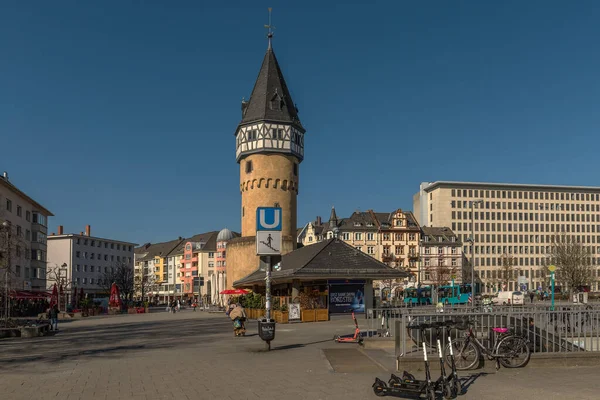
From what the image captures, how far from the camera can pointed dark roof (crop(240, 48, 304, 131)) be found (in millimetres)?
Answer: 61062

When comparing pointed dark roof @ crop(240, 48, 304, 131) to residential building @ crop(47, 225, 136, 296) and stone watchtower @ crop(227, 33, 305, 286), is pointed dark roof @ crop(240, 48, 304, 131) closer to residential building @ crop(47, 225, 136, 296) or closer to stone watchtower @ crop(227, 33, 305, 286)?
stone watchtower @ crop(227, 33, 305, 286)

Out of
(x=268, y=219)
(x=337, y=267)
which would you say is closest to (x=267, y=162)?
(x=337, y=267)

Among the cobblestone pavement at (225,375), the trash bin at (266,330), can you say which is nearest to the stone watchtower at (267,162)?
the cobblestone pavement at (225,375)

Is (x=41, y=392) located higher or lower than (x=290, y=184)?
lower

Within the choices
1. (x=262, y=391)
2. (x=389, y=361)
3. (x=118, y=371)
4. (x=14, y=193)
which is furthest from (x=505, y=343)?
(x=14, y=193)

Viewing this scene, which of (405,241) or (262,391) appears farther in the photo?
(405,241)

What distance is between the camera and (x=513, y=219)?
14338 centimetres

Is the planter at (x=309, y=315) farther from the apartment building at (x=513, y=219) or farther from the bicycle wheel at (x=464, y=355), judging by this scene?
the apartment building at (x=513, y=219)

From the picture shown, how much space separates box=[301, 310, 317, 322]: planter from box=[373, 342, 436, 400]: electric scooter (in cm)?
2605

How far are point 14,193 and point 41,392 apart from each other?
72.9 metres

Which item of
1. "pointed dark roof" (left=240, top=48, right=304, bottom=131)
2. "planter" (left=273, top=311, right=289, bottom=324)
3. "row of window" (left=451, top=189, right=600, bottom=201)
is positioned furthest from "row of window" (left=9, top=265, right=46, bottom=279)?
"row of window" (left=451, top=189, right=600, bottom=201)

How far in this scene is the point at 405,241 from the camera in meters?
119

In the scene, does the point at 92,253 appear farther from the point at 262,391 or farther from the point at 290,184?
the point at 262,391

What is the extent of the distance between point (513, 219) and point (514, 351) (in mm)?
136165
